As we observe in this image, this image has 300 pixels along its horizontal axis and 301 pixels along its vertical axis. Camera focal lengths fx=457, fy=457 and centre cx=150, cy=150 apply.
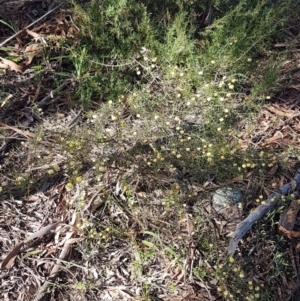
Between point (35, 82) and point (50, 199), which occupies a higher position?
point (35, 82)

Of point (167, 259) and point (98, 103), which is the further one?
point (98, 103)

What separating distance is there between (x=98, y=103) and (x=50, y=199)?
86 centimetres

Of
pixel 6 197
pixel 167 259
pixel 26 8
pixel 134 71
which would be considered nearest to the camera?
pixel 167 259

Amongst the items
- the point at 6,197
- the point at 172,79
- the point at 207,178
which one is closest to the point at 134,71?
the point at 172,79

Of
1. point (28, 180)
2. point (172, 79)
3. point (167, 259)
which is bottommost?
point (167, 259)

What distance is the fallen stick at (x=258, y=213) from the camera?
108 inches

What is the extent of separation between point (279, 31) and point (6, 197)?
252cm

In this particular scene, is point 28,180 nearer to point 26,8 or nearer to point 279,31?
point 26,8

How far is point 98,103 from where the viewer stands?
137 inches

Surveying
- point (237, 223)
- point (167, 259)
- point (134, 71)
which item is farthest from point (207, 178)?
point (134, 71)

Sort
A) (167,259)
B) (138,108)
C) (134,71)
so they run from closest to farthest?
(167,259)
(138,108)
(134,71)

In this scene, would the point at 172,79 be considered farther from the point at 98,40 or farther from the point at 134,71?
the point at 98,40

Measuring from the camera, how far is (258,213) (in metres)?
2.84

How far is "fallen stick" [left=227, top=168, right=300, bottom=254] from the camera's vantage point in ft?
9.00
